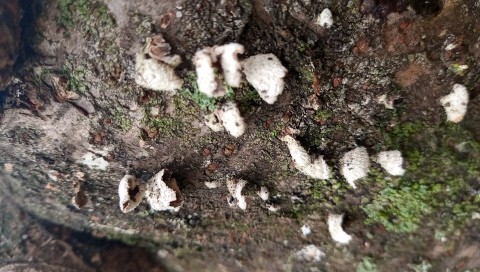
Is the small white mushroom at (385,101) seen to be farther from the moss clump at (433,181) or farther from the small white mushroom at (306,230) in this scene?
the small white mushroom at (306,230)

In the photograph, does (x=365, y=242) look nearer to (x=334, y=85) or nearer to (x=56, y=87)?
(x=334, y=85)

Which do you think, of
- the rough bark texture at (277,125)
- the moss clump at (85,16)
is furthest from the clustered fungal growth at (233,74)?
the moss clump at (85,16)

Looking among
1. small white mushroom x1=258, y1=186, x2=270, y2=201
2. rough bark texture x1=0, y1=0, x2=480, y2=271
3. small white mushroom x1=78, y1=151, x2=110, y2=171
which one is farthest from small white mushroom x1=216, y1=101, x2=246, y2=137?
small white mushroom x1=78, y1=151, x2=110, y2=171

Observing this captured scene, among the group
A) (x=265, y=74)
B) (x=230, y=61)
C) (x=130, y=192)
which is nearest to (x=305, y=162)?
(x=265, y=74)

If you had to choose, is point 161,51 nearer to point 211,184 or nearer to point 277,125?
point 277,125

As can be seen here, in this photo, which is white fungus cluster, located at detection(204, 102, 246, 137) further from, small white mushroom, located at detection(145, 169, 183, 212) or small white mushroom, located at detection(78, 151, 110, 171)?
small white mushroom, located at detection(78, 151, 110, 171)
